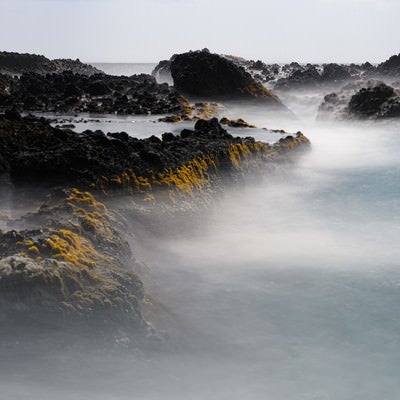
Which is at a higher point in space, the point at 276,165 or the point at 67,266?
the point at 276,165

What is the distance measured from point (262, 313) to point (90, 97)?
21645mm

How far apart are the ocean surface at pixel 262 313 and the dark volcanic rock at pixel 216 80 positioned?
55.4 feet

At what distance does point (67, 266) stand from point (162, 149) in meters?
6.49

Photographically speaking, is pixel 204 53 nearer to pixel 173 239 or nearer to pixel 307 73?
pixel 173 239

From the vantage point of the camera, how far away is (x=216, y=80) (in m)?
32.2

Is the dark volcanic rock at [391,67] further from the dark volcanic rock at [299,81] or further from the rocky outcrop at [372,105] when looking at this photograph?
the rocky outcrop at [372,105]

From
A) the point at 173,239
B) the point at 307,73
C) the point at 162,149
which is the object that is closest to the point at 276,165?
the point at 162,149

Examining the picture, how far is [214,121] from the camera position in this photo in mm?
17516

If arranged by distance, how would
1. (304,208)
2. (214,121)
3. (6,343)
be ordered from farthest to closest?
(214,121), (304,208), (6,343)

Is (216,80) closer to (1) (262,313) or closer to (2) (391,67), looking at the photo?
(1) (262,313)

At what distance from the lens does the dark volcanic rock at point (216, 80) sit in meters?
31.8

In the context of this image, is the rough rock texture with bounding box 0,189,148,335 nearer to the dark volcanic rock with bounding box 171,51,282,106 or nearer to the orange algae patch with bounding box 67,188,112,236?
the orange algae patch with bounding box 67,188,112,236

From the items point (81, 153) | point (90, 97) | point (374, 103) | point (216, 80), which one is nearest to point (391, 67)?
point (374, 103)

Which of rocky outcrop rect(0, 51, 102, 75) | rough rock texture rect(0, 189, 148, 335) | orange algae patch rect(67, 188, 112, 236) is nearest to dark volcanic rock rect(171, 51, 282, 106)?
orange algae patch rect(67, 188, 112, 236)
